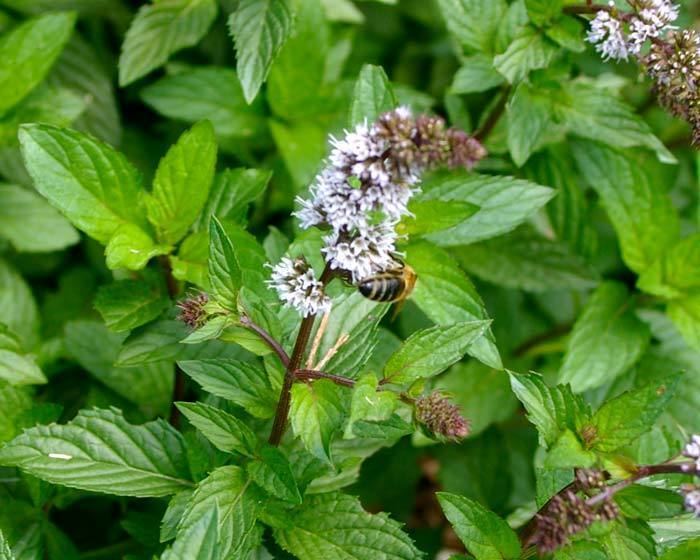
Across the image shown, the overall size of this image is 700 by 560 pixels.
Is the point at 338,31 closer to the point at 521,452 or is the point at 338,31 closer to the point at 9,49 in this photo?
the point at 9,49

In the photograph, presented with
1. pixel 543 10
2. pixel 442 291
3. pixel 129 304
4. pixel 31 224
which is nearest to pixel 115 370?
pixel 129 304

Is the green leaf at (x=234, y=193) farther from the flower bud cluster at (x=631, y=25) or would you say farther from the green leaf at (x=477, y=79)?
the flower bud cluster at (x=631, y=25)

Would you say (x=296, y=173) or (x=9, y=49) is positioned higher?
(x=9, y=49)

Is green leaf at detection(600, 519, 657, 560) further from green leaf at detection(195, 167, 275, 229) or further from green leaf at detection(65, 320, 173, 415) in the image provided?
green leaf at detection(65, 320, 173, 415)

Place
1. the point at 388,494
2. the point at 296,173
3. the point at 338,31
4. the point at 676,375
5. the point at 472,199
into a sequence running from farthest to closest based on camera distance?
the point at 338,31 < the point at 388,494 < the point at 296,173 < the point at 472,199 < the point at 676,375

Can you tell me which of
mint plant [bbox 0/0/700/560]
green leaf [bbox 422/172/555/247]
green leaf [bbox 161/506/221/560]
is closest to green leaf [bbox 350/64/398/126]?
mint plant [bbox 0/0/700/560]

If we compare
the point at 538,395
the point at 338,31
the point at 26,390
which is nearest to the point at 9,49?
the point at 26,390

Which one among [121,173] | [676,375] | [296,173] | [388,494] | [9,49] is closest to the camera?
[676,375]
